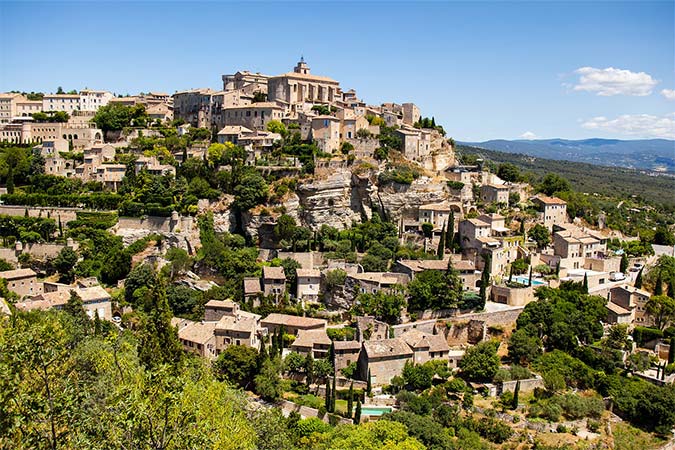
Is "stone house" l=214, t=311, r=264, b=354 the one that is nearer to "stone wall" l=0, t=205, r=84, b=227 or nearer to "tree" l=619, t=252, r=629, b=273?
"stone wall" l=0, t=205, r=84, b=227

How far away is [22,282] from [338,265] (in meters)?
22.4

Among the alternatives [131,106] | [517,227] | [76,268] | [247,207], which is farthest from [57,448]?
[131,106]

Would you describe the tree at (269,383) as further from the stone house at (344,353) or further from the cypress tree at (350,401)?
the stone house at (344,353)

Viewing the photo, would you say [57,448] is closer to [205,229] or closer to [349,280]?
[349,280]

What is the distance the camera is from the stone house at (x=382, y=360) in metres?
34.1

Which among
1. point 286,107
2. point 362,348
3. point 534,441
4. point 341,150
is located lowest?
point 534,441

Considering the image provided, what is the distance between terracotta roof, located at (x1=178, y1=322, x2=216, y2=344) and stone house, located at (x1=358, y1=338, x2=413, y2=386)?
9540mm

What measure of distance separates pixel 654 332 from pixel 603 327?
11.0ft

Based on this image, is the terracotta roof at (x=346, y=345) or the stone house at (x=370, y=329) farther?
the stone house at (x=370, y=329)

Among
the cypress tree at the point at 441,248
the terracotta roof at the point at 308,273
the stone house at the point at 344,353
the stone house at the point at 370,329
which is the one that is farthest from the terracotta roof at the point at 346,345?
the cypress tree at the point at 441,248

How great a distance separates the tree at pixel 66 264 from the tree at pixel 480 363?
2872 centimetres

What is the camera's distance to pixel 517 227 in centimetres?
5069

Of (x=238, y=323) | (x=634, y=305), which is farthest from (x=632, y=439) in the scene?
(x=238, y=323)

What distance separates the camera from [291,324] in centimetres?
3794
